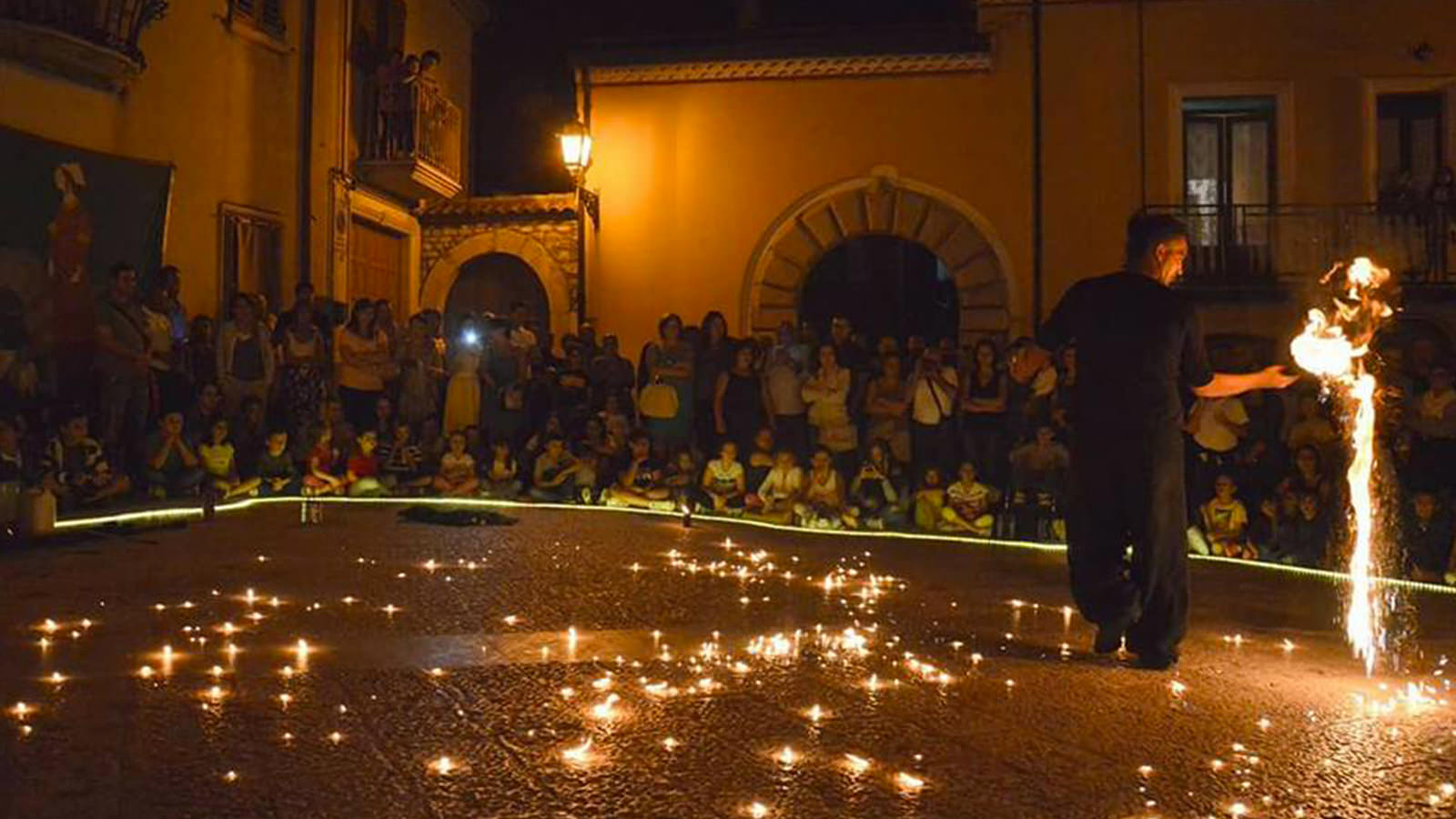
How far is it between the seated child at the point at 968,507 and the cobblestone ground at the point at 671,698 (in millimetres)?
2683

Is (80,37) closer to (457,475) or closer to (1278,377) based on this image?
(457,475)

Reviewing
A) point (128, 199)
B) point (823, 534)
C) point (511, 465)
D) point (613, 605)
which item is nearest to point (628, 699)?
point (613, 605)

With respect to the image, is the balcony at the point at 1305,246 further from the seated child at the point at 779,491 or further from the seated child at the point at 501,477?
the seated child at the point at 501,477

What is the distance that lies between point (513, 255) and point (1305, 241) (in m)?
10.4

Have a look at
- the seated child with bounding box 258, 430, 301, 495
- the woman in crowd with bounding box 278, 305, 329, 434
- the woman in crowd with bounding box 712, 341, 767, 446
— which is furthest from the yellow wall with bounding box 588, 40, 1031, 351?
the seated child with bounding box 258, 430, 301, 495

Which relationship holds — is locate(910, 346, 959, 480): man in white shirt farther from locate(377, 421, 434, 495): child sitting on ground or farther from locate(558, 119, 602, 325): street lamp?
locate(558, 119, 602, 325): street lamp

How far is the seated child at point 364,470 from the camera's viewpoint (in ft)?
38.3

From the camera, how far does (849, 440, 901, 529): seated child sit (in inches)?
430

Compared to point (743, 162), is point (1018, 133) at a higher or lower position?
higher

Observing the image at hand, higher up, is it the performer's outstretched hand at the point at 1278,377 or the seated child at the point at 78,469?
the performer's outstretched hand at the point at 1278,377

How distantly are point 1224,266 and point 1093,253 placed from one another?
155 centimetres

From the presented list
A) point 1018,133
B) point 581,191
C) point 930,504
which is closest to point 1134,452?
point 930,504

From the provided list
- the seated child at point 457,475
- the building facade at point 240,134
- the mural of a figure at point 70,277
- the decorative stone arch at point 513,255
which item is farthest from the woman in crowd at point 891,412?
the building facade at point 240,134

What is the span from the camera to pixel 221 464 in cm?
1115
